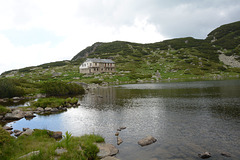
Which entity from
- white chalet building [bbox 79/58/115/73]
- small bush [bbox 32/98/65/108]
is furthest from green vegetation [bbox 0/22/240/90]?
small bush [bbox 32/98/65/108]

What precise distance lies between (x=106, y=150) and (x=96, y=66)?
426ft

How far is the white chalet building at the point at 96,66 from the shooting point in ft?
458

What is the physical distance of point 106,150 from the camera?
15352 millimetres

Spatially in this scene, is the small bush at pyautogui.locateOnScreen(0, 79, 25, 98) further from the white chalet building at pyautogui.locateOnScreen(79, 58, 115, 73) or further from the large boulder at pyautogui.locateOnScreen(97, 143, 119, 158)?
the white chalet building at pyautogui.locateOnScreen(79, 58, 115, 73)

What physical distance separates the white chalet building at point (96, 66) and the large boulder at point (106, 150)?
12615 centimetres

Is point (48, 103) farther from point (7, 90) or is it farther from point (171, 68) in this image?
point (171, 68)

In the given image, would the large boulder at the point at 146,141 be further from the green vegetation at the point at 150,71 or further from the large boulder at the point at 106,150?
the green vegetation at the point at 150,71

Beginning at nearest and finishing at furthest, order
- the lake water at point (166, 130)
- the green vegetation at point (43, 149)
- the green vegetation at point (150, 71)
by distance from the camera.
Result: the green vegetation at point (43, 149), the lake water at point (166, 130), the green vegetation at point (150, 71)

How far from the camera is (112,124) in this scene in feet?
79.0

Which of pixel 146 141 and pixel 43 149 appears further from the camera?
pixel 146 141

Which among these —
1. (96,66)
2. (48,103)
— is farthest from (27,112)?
(96,66)

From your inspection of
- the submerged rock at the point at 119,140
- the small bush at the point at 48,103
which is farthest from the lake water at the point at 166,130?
the small bush at the point at 48,103

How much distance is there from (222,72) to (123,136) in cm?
13968

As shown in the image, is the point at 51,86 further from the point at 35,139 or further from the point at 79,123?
the point at 35,139
